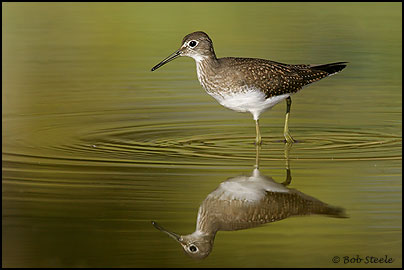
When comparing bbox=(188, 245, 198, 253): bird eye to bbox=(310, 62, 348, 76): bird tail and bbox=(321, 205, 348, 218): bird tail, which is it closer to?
bbox=(321, 205, 348, 218): bird tail

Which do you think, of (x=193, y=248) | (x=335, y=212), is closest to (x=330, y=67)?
(x=335, y=212)

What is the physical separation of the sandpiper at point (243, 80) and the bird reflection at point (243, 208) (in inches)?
106

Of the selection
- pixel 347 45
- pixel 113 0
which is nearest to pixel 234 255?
pixel 347 45

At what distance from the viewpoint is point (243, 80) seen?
42.4 ft

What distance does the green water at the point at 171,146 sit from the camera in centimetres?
839

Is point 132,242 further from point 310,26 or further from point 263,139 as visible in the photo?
point 310,26

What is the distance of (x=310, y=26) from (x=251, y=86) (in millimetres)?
13635

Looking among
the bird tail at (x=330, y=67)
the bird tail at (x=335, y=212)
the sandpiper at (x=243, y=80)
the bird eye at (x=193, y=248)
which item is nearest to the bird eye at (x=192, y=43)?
the sandpiper at (x=243, y=80)

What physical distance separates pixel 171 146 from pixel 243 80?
1369 mm

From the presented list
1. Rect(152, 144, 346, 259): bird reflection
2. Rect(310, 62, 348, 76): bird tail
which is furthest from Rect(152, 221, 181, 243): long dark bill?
Rect(310, 62, 348, 76): bird tail

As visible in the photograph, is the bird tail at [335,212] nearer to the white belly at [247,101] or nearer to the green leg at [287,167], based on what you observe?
the green leg at [287,167]

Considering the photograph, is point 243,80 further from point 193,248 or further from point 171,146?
point 193,248

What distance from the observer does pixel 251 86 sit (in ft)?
42.5

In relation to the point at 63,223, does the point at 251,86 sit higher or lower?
higher
